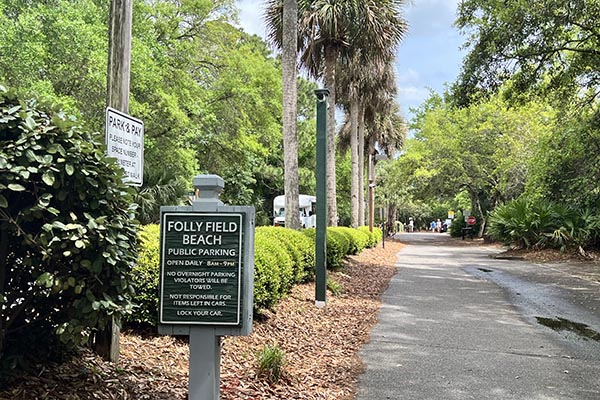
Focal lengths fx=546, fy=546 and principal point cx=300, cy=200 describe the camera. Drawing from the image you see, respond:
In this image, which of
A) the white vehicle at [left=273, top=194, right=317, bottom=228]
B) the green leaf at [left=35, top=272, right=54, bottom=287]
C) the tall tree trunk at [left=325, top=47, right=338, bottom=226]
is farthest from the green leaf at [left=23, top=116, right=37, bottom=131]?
the white vehicle at [left=273, top=194, right=317, bottom=228]

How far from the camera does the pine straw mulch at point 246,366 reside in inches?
148

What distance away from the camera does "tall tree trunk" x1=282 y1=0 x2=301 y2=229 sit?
38.7 ft

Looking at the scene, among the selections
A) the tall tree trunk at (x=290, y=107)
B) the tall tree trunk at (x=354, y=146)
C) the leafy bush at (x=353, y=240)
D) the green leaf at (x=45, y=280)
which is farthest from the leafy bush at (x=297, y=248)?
the tall tree trunk at (x=354, y=146)

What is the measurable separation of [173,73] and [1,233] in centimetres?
1829

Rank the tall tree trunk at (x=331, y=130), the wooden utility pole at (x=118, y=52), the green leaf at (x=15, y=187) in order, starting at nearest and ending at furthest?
1. the green leaf at (x=15, y=187)
2. the wooden utility pole at (x=118, y=52)
3. the tall tree trunk at (x=331, y=130)

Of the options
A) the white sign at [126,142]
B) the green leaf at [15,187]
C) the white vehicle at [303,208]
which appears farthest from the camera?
the white vehicle at [303,208]

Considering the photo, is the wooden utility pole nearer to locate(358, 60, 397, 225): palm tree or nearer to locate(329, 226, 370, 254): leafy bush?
locate(329, 226, 370, 254): leafy bush

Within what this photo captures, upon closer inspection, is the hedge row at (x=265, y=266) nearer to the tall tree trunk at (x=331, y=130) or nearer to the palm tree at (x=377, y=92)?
the tall tree trunk at (x=331, y=130)

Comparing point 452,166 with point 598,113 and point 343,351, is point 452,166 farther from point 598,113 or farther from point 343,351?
point 343,351

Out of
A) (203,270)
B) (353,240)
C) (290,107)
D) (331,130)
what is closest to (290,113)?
(290,107)

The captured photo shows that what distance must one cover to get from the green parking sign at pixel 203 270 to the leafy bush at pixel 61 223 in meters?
0.30

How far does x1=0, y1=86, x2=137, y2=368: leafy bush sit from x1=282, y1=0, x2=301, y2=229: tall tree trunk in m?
8.30

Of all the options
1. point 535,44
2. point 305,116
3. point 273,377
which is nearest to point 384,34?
point 535,44

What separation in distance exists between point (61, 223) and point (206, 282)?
1.00 m
